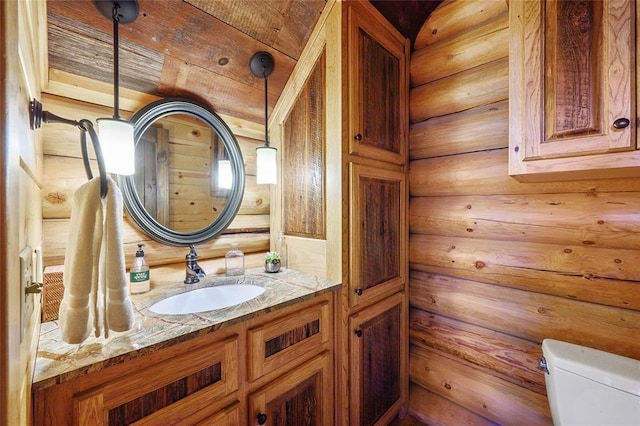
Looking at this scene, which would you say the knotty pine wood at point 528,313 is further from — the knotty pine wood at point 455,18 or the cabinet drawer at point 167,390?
the knotty pine wood at point 455,18

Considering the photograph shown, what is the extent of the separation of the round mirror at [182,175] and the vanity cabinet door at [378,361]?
87cm

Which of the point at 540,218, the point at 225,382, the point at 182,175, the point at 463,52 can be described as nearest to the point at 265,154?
the point at 182,175

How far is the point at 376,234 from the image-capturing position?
137 cm

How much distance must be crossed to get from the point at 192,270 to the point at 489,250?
143cm

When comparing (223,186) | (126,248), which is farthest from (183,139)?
(126,248)

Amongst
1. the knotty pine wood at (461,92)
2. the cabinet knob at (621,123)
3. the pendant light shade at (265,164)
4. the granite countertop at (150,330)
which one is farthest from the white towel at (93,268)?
the knotty pine wood at (461,92)

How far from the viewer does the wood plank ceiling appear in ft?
3.23

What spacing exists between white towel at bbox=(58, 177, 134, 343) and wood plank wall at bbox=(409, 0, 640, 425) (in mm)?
1434

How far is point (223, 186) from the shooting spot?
4.75 ft

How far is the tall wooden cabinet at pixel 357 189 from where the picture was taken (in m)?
1.22

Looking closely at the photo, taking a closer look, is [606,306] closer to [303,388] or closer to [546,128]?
[546,128]

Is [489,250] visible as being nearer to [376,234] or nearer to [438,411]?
[376,234]

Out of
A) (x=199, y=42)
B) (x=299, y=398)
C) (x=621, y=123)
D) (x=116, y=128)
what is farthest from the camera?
(x=199, y=42)

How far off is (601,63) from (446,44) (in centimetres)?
80
